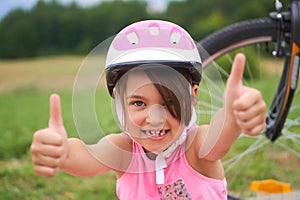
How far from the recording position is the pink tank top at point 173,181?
1501 mm

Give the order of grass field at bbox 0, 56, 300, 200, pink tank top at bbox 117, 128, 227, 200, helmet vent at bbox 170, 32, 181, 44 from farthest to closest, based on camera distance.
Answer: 1. grass field at bbox 0, 56, 300, 200
2. pink tank top at bbox 117, 128, 227, 200
3. helmet vent at bbox 170, 32, 181, 44

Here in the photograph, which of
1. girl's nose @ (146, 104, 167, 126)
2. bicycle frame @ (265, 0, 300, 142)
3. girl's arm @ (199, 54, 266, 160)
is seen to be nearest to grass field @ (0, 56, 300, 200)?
girl's nose @ (146, 104, 167, 126)

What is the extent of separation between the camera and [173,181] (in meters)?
1.50

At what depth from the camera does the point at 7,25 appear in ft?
45.5

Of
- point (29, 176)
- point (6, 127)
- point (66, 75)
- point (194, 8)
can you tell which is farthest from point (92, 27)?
point (29, 176)

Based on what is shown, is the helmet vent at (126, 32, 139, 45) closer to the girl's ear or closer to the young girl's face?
the young girl's face

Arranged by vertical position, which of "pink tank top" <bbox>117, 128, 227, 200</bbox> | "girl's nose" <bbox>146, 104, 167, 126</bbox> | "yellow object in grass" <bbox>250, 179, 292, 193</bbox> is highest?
"girl's nose" <bbox>146, 104, 167, 126</bbox>

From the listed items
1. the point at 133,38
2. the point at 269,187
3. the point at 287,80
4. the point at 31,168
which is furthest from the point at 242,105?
the point at 31,168

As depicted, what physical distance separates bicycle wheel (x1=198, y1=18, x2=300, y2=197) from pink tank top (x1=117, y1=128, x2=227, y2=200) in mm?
145

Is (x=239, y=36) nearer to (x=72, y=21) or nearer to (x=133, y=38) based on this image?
(x=133, y=38)

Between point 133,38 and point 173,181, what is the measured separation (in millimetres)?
412

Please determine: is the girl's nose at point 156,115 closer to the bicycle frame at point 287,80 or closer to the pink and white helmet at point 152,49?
the pink and white helmet at point 152,49

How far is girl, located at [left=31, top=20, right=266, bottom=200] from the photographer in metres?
1.26

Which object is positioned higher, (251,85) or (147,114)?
(147,114)
